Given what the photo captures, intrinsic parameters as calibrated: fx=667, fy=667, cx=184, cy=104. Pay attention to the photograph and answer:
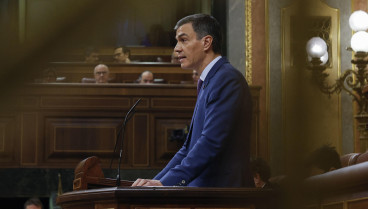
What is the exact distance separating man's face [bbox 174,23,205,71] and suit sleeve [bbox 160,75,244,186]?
222mm

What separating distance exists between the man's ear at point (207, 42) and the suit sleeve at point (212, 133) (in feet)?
0.79

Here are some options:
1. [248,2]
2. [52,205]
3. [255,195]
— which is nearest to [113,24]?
[255,195]

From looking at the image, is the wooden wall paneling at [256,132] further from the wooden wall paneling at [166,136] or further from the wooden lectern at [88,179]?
the wooden lectern at [88,179]

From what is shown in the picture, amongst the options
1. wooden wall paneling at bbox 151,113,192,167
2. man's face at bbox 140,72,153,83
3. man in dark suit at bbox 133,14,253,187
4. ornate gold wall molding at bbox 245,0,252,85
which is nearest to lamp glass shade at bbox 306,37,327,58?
man in dark suit at bbox 133,14,253,187

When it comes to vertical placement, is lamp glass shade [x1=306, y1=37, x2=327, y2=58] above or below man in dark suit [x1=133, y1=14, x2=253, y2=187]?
above

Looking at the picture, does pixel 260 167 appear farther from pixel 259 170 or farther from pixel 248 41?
pixel 248 41

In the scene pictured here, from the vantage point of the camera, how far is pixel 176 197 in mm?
1811

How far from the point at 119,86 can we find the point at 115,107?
245 millimetres

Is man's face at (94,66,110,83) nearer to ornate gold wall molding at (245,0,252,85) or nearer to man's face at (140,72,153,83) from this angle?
man's face at (140,72,153,83)

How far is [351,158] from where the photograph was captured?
3.81 metres

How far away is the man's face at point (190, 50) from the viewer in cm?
231

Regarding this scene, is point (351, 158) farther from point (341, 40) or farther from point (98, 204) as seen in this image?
point (341, 40)

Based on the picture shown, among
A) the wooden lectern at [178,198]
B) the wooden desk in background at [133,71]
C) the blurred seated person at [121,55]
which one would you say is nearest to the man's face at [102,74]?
the wooden desk in background at [133,71]

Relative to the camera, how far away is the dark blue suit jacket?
6.66 feet
